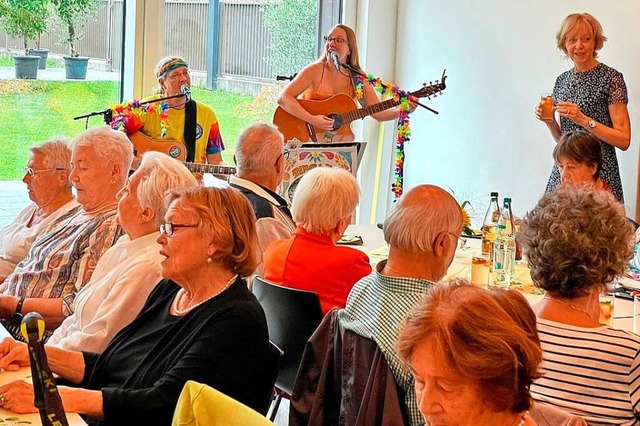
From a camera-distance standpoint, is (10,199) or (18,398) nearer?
(18,398)

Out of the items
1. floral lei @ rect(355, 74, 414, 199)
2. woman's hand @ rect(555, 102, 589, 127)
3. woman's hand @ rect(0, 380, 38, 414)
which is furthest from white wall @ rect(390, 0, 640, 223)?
woman's hand @ rect(0, 380, 38, 414)

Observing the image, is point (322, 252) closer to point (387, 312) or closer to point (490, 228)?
point (387, 312)

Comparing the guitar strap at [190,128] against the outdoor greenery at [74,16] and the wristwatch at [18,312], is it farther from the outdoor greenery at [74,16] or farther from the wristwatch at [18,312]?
the wristwatch at [18,312]

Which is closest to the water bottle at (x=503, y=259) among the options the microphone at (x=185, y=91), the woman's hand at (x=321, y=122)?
the microphone at (x=185, y=91)

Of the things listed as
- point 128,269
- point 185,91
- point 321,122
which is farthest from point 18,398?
point 321,122

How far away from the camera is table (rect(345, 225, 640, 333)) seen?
9.90 feet

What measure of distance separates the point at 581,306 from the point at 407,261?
453 mm

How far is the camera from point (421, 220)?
2.42m

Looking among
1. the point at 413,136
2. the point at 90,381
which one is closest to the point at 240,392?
the point at 90,381

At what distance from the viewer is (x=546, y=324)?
2.22 m

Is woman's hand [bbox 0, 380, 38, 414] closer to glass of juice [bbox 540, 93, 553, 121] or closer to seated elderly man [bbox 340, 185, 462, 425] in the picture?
seated elderly man [bbox 340, 185, 462, 425]

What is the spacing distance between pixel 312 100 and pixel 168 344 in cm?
366

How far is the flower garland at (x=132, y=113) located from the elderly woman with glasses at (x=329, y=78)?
1.01m

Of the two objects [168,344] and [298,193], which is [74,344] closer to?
[168,344]
